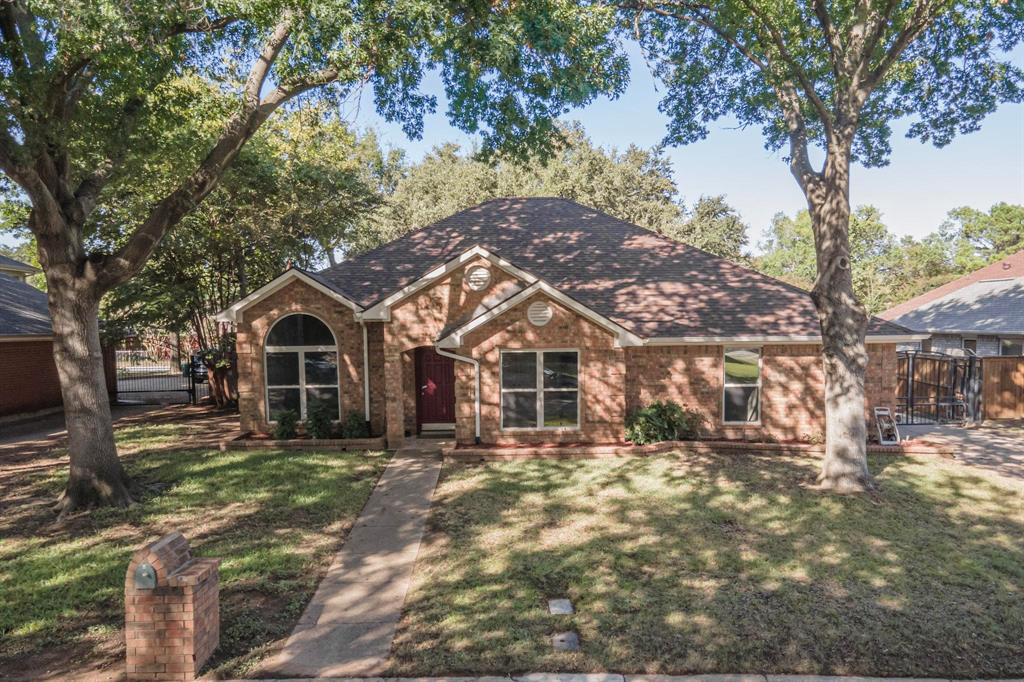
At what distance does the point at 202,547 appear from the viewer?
7.52 metres

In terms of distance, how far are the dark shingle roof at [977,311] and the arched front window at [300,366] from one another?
908 inches

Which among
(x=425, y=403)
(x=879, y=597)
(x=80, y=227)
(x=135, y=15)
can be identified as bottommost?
(x=879, y=597)

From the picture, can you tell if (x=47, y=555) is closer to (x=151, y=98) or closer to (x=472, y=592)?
(x=472, y=592)

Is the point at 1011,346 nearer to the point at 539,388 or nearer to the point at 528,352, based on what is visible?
the point at 539,388

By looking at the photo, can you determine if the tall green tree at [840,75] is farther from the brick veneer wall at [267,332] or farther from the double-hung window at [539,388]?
the brick veneer wall at [267,332]

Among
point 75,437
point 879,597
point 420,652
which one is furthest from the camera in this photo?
point 75,437

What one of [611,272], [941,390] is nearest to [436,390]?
[611,272]

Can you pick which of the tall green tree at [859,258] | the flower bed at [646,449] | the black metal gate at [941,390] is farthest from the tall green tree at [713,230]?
the flower bed at [646,449]

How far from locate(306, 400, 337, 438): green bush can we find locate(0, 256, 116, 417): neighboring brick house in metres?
11.1

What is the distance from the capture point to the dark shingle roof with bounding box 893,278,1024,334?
20656mm

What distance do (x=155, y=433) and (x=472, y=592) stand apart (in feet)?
42.4

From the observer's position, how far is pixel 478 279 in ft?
44.1

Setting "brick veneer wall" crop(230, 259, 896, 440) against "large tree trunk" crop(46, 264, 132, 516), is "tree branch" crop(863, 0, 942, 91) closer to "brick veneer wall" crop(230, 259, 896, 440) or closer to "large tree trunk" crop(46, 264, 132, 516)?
"brick veneer wall" crop(230, 259, 896, 440)

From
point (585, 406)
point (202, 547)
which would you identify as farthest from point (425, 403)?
point (202, 547)
